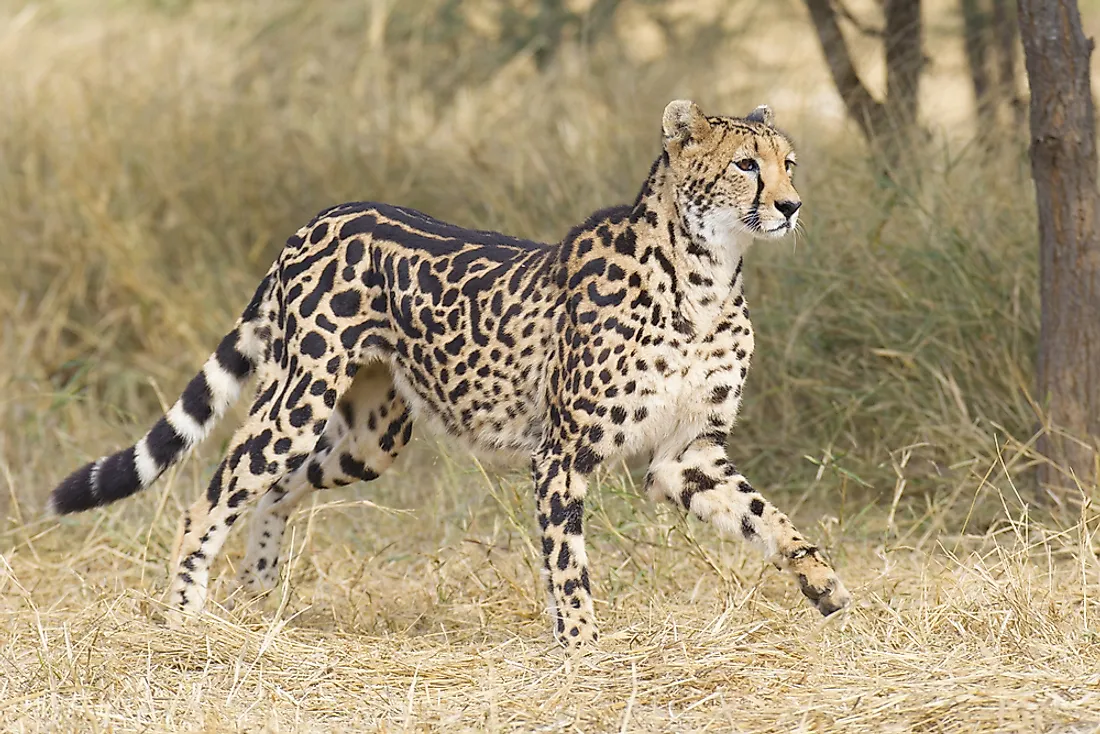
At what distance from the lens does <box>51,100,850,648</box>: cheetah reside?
151 inches

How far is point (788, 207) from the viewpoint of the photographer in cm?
373

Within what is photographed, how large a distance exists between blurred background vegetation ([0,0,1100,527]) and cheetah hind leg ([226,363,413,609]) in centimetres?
81

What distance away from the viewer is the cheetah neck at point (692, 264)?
12.7ft

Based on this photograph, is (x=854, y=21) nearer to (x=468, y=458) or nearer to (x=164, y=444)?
(x=468, y=458)

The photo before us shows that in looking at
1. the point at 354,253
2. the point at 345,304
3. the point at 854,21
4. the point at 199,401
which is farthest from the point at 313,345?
the point at 854,21

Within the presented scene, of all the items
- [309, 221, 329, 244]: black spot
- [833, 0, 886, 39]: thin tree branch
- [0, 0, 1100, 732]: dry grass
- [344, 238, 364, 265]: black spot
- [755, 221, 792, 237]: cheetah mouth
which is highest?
[833, 0, 886, 39]: thin tree branch

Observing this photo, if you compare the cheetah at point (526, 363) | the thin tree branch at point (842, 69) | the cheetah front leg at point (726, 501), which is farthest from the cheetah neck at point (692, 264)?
the thin tree branch at point (842, 69)

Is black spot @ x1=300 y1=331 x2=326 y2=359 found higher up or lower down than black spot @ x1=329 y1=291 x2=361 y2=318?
lower down

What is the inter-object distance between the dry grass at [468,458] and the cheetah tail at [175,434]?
267 mm

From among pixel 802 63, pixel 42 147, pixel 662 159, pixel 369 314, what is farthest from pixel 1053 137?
pixel 42 147

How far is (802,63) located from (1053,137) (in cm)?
336

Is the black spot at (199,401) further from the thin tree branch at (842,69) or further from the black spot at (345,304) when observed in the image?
the thin tree branch at (842,69)

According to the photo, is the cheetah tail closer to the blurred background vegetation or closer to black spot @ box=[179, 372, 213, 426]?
black spot @ box=[179, 372, 213, 426]

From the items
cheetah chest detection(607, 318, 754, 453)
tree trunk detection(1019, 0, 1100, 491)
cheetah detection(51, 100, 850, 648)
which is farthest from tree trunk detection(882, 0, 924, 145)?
cheetah chest detection(607, 318, 754, 453)
